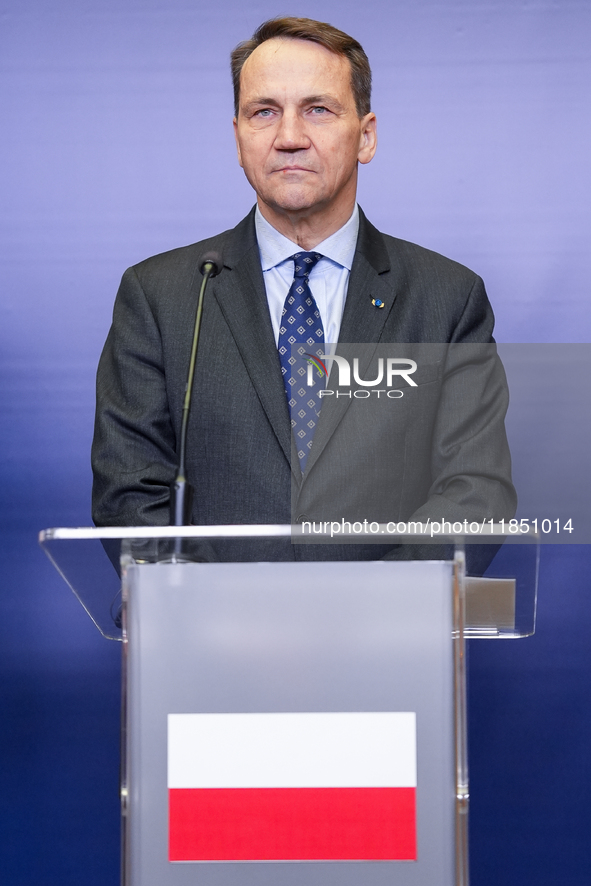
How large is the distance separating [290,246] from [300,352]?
0.30 m

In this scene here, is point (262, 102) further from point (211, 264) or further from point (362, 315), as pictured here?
point (211, 264)

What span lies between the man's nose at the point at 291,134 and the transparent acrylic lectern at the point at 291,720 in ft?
3.68

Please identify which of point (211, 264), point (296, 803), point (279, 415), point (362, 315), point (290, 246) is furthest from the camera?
point (290, 246)

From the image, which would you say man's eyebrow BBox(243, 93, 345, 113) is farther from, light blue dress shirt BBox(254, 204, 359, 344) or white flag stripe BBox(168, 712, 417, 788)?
white flag stripe BBox(168, 712, 417, 788)

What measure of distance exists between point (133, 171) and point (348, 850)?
2.16 metres

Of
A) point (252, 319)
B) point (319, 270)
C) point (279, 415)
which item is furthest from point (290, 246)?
point (279, 415)

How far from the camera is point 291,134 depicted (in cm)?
221

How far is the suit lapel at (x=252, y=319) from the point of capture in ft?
6.84

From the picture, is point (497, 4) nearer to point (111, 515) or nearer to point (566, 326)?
point (566, 326)

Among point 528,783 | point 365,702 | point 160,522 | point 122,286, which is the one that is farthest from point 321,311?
point 528,783

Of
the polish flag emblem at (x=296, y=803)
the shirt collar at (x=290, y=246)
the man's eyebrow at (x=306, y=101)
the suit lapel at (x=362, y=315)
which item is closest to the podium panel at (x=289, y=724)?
the polish flag emblem at (x=296, y=803)

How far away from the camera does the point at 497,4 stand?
9.75 feet

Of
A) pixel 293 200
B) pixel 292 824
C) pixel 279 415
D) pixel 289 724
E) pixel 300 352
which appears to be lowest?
pixel 292 824

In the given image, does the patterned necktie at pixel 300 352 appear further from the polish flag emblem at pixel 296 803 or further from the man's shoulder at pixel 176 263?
the polish flag emblem at pixel 296 803
